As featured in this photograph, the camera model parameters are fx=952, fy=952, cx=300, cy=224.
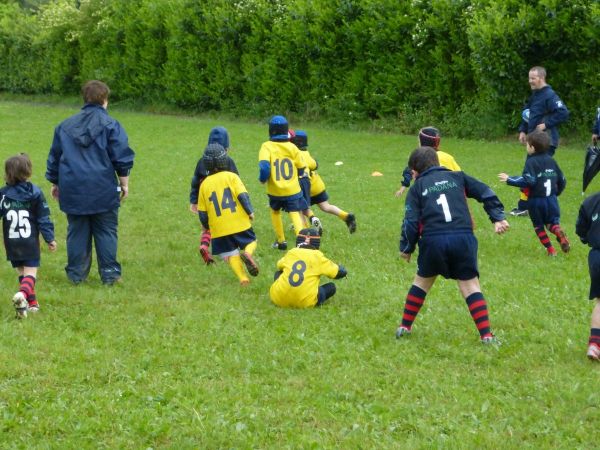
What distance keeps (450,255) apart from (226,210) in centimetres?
308

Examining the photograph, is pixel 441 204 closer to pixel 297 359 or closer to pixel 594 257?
pixel 594 257

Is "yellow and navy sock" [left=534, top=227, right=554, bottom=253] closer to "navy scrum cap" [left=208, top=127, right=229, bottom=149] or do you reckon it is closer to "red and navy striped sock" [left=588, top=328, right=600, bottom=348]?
"navy scrum cap" [left=208, top=127, right=229, bottom=149]

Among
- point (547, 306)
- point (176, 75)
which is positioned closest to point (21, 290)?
point (547, 306)

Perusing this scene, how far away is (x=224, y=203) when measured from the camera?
9.84 meters

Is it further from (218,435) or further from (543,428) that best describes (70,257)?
(543,428)

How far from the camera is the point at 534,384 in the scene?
6684 millimetres

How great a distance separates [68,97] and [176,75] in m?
7.63

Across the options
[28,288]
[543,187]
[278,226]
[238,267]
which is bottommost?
[278,226]

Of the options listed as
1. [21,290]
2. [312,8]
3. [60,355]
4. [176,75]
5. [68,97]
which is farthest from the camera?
[68,97]

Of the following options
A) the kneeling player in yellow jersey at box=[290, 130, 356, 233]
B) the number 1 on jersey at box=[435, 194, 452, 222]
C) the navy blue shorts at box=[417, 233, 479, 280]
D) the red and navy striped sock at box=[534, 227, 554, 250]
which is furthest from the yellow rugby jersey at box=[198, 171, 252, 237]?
the red and navy striped sock at box=[534, 227, 554, 250]

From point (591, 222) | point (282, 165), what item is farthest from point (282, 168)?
point (591, 222)

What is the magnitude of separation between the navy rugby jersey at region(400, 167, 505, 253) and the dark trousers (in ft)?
11.7

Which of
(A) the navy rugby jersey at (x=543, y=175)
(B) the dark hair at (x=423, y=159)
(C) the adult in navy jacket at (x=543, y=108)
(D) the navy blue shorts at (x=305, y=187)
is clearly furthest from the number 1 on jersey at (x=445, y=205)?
(C) the adult in navy jacket at (x=543, y=108)

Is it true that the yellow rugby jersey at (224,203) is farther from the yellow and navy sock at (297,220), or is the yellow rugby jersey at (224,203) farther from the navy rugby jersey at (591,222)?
the navy rugby jersey at (591,222)
